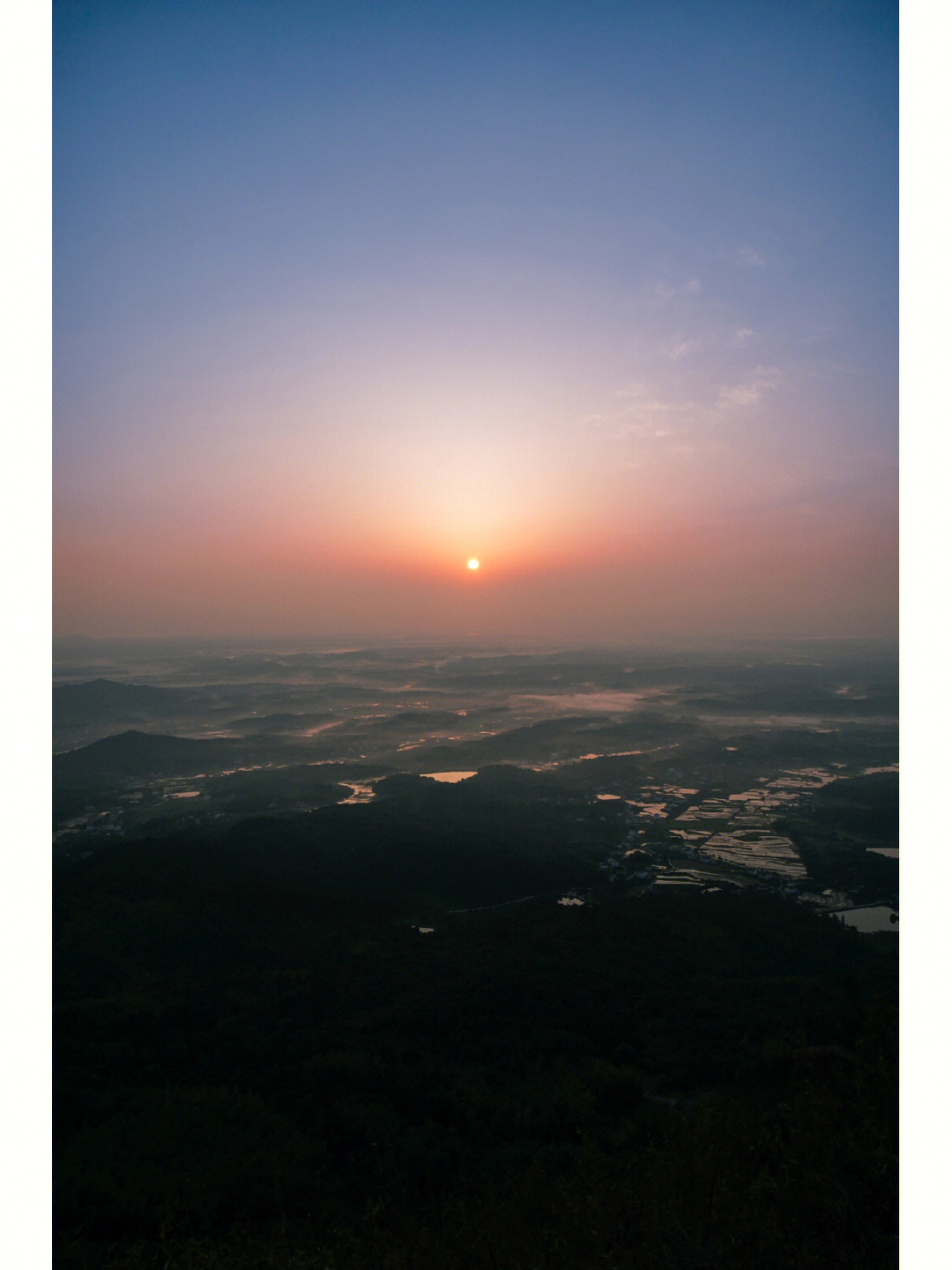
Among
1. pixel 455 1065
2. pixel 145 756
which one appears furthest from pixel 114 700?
pixel 455 1065

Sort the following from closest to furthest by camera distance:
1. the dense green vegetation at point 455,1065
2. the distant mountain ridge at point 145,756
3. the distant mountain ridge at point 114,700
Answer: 1. the dense green vegetation at point 455,1065
2. the distant mountain ridge at point 145,756
3. the distant mountain ridge at point 114,700

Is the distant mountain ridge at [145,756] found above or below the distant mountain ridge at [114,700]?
below

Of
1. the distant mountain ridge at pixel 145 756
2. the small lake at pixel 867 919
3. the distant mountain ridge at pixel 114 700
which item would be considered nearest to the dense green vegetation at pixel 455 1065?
the small lake at pixel 867 919

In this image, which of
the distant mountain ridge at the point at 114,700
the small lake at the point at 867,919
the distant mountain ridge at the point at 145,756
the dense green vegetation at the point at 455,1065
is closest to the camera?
the dense green vegetation at the point at 455,1065

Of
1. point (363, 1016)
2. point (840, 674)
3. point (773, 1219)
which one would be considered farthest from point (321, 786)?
point (773, 1219)

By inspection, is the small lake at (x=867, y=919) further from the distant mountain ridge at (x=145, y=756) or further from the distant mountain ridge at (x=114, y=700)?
the distant mountain ridge at (x=114, y=700)

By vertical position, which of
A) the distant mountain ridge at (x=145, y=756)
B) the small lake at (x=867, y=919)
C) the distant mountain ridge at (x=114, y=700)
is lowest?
the small lake at (x=867, y=919)

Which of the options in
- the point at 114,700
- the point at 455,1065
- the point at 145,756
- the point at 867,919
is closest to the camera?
the point at 455,1065

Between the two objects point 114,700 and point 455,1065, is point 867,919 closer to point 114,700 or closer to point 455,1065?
point 455,1065
